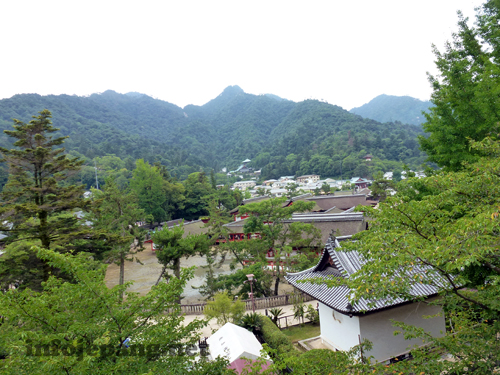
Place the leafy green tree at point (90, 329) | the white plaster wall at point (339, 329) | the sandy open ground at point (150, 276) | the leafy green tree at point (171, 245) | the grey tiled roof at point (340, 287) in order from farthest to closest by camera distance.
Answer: the sandy open ground at point (150, 276), the leafy green tree at point (171, 245), the white plaster wall at point (339, 329), the grey tiled roof at point (340, 287), the leafy green tree at point (90, 329)

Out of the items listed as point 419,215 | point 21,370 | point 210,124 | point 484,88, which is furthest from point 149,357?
point 210,124

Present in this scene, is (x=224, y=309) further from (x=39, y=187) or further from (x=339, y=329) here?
(x=39, y=187)

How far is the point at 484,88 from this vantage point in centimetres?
810

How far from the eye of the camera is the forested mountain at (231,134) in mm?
96250

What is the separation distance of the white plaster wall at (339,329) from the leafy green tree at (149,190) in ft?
111

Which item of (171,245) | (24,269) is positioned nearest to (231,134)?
(171,245)

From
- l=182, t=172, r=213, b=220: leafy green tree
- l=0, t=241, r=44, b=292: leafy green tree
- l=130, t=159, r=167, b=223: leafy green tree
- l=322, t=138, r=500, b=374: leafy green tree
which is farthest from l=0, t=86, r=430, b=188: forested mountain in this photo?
l=322, t=138, r=500, b=374: leafy green tree

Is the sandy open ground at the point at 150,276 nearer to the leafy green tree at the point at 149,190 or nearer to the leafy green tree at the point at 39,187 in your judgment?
the leafy green tree at the point at 39,187

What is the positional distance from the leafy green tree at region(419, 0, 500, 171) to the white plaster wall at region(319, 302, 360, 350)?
600cm

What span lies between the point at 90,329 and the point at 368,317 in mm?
7647

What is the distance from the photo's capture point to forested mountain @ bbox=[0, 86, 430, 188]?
9625 centimetres

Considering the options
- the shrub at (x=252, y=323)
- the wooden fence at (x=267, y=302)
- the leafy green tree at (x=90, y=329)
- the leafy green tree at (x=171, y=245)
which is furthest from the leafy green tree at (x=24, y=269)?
the shrub at (x=252, y=323)

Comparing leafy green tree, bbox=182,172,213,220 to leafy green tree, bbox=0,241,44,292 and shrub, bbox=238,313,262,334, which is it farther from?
shrub, bbox=238,313,262,334

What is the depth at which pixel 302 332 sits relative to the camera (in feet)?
40.3
